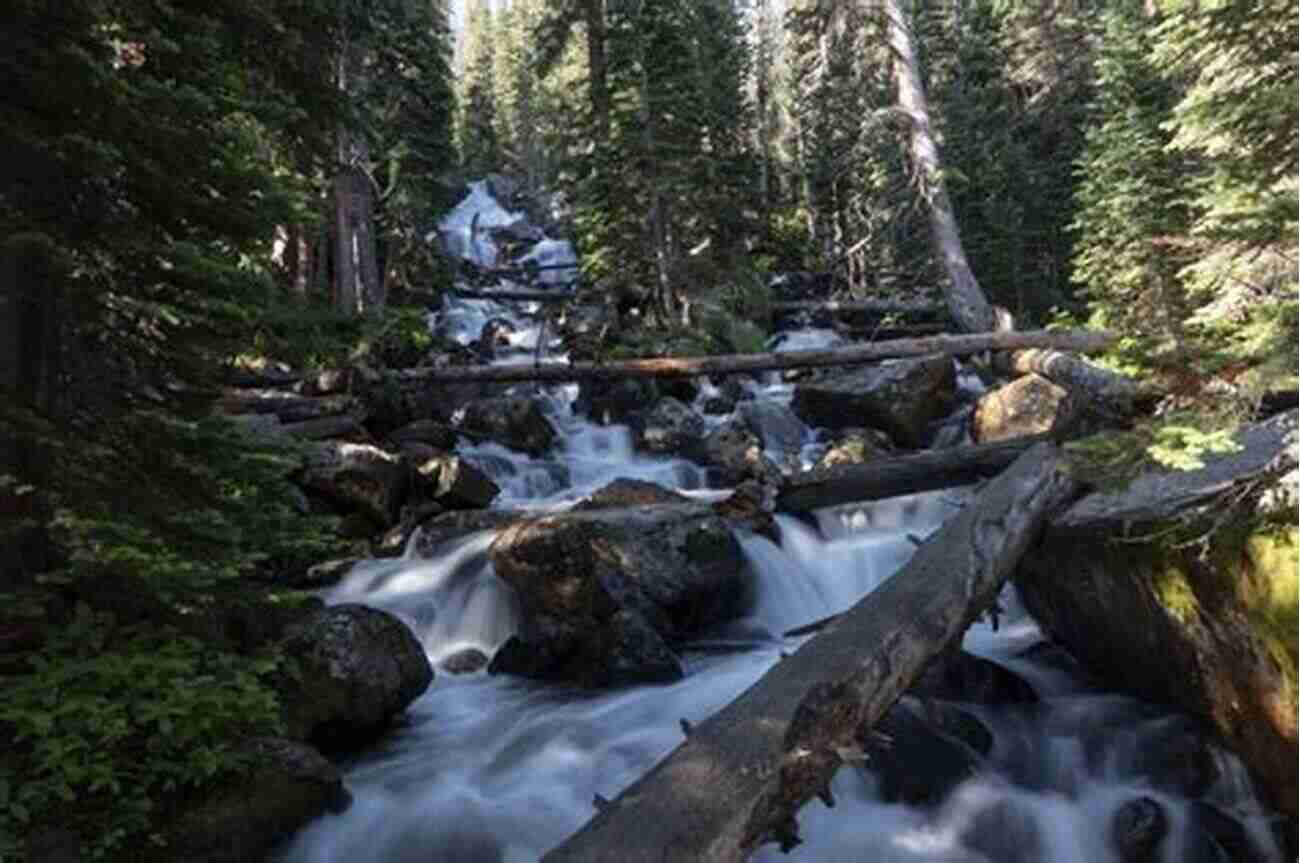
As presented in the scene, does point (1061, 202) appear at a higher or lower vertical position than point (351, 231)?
higher

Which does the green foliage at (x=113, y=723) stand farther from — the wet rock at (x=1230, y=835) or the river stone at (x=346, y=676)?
the wet rock at (x=1230, y=835)

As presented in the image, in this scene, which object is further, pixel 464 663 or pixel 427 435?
pixel 427 435

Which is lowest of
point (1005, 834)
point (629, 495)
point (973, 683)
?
point (1005, 834)

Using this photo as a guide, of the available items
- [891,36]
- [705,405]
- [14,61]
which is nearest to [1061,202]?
[891,36]

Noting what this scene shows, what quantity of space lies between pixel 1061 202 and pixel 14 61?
31.1 meters

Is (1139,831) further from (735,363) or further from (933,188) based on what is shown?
(933,188)

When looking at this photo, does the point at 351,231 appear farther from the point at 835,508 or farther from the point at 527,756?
the point at 527,756

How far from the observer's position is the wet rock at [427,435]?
16531mm

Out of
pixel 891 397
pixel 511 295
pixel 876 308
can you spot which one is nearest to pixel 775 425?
pixel 891 397

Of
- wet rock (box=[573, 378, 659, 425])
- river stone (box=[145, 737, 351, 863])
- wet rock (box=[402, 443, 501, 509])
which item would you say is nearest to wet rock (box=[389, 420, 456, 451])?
wet rock (box=[402, 443, 501, 509])

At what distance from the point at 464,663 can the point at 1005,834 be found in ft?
19.2

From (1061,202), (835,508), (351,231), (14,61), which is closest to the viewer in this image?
(14,61)

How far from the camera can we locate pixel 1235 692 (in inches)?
243

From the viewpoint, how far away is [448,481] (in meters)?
14.6
